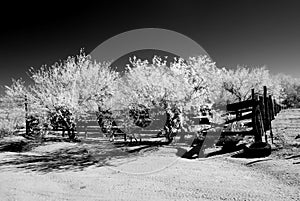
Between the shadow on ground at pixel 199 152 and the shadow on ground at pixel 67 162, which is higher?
the shadow on ground at pixel 199 152

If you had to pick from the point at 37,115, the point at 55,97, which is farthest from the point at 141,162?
the point at 37,115

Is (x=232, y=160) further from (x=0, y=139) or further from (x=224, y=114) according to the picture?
(x=0, y=139)

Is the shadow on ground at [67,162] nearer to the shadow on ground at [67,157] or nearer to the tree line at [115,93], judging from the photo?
the shadow on ground at [67,157]

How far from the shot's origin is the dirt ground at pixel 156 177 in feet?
15.5

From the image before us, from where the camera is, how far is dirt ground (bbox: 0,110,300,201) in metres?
4.72

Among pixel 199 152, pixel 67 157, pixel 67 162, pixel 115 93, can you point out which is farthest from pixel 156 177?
pixel 115 93

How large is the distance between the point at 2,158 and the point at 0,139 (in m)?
7.23

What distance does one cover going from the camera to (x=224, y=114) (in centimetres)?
1286

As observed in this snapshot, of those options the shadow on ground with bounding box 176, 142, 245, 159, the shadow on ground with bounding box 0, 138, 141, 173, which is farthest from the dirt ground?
the shadow on ground with bounding box 176, 142, 245, 159

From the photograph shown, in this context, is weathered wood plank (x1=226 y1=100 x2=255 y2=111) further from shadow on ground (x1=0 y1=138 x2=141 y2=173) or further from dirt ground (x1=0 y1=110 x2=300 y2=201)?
shadow on ground (x1=0 y1=138 x2=141 y2=173)

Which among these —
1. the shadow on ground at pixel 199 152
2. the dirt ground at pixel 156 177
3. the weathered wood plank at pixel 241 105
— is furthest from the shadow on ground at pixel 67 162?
the weathered wood plank at pixel 241 105

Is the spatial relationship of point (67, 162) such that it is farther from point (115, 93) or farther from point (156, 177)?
point (115, 93)

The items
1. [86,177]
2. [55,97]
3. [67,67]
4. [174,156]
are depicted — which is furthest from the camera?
[67,67]

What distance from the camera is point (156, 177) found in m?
5.92
